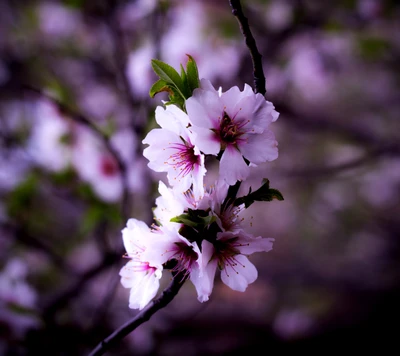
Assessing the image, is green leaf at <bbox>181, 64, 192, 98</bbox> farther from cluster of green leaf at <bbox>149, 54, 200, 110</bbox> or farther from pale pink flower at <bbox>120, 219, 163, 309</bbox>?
pale pink flower at <bbox>120, 219, 163, 309</bbox>

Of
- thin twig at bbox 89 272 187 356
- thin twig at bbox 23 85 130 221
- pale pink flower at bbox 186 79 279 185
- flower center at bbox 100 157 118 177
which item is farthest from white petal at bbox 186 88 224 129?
flower center at bbox 100 157 118 177

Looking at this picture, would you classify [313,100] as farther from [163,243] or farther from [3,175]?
[163,243]

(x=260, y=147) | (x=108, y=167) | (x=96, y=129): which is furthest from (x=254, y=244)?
(x=108, y=167)

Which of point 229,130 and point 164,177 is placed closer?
point 229,130

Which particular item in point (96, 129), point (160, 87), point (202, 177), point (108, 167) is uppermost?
point (108, 167)

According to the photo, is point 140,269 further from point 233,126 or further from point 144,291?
point 233,126

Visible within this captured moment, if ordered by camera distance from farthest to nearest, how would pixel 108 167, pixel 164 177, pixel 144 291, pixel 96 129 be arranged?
1. pixel 164 177
2. pixel 108 167
3. pixel 96 129
4. pixel 144 291

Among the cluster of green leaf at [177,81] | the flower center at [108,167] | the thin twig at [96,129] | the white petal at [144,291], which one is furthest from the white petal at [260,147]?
the flower center at [108,167]

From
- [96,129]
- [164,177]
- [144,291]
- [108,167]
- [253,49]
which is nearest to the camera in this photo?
[253,49]
